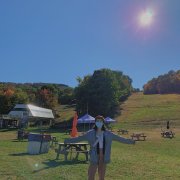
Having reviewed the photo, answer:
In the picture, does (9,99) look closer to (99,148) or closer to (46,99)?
(46,99)

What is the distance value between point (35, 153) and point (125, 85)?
9447 cm

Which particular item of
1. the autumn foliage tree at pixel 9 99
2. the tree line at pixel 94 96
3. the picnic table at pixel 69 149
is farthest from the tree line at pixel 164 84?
the picnic table at pixel 69 149

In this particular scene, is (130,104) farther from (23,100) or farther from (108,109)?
(23,100)

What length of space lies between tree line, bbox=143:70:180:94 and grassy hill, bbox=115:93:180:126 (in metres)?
16.4

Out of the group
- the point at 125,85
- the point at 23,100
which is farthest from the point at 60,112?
the point at 125,85

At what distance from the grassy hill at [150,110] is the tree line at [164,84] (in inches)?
645

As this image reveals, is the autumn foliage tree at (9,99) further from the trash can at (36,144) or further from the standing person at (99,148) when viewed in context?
the standing person at (99,148)

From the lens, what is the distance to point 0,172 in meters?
13.9

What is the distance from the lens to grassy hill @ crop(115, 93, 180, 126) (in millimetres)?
75250

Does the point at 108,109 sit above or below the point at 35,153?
above

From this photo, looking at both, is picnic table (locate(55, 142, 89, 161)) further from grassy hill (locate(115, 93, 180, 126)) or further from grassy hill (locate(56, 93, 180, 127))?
grassy hill (locate(115, 93, 180, 126))

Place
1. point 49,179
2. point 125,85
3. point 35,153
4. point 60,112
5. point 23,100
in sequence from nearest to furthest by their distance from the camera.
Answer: point 49,179
point 35,153
point 23,100
point 60,112
point 125,85

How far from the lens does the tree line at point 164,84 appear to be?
127250 millimetres

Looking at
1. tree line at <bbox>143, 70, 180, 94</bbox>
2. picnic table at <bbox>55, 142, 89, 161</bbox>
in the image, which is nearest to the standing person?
picnic table at <bbox>55, 142, 89, 161</bbox>
